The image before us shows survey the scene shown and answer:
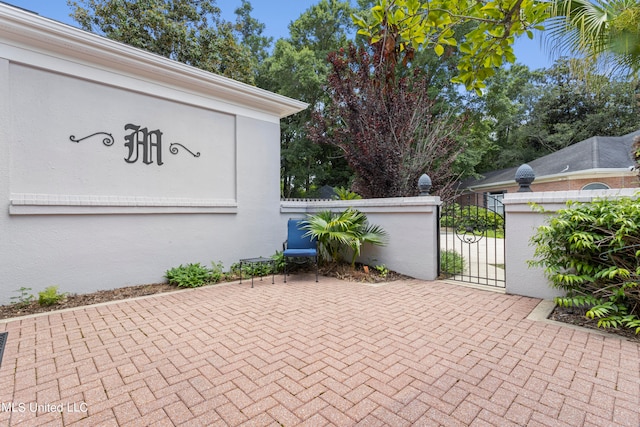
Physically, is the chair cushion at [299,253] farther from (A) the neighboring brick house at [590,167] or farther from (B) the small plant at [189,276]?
(A) the neighboring brick house at [590,167]

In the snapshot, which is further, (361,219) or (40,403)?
(361,219)

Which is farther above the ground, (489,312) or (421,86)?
(421,86)

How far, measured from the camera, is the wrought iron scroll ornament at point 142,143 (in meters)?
5.04

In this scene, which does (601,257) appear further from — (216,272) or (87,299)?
(87,299)

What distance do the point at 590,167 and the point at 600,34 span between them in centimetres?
1242

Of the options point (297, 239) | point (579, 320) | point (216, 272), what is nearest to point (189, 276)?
point (216, 272)

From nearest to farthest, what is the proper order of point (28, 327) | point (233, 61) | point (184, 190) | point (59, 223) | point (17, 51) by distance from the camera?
point (28, 327)
point (17, 51)
point (59, 223)
point (184, 190)
point (233, 61)

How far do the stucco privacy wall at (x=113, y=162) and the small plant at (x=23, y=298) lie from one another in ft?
0.28

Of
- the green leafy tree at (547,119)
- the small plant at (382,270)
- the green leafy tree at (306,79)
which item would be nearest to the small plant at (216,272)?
the small plant at (382,270)

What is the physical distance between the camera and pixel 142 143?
520 cm

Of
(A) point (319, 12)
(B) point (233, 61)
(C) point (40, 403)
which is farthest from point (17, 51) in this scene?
(A) point (319, 12)

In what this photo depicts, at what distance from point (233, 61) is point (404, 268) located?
42.5 ft

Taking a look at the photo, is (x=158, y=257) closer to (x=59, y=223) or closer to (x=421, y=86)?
(x=59, y=223)

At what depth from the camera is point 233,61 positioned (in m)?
14.0
